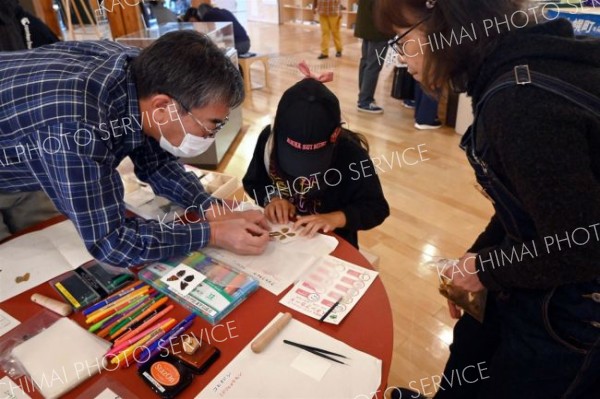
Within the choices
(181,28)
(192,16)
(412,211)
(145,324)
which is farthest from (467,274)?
(192,16)

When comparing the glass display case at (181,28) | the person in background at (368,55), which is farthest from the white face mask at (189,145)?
the person in background at (368,55)

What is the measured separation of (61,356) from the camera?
0.73 metres

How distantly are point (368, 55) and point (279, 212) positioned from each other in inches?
127

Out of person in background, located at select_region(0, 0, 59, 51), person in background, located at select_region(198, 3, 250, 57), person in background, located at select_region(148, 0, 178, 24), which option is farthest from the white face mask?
person in background, located at select_region(148, 0, 178, 24)

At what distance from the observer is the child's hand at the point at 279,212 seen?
3.91 ft

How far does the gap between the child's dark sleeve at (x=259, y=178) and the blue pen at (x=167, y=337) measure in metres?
0.64

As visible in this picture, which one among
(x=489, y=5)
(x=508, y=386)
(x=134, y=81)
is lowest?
(x=508, y=386)

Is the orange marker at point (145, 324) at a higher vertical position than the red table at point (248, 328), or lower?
higher

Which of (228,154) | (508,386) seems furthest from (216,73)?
(228,154)

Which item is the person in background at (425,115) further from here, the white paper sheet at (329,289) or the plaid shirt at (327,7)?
the white paper sheet at (329,289)

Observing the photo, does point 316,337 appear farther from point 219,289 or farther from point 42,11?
point 42,11

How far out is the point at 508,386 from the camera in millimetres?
939

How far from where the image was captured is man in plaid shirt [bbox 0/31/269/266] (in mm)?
869

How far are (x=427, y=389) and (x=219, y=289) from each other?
0.99 metres
